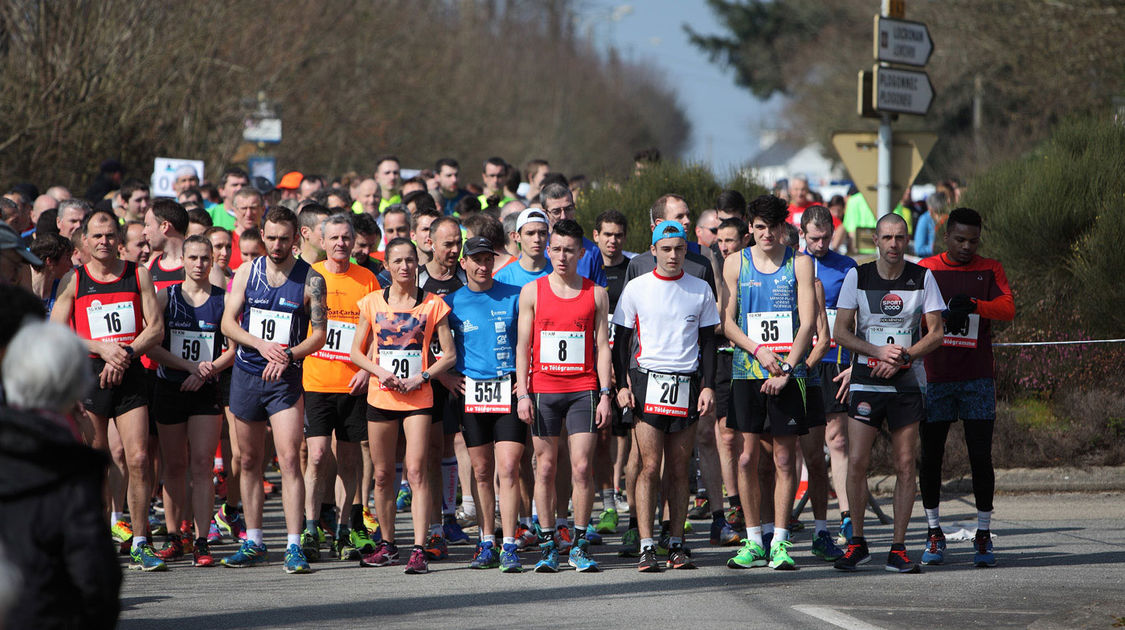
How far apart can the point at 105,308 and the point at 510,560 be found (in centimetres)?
296

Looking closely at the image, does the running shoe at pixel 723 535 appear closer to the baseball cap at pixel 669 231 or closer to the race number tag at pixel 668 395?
the race number tag at pixel 668 395

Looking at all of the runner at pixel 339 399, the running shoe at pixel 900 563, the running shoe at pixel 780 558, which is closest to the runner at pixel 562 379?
the running shoe at pixel 780 558

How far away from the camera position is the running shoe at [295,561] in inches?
354

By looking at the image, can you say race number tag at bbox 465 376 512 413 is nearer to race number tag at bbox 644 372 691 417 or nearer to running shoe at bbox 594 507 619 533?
race number tag at bbox 644 372 691 417

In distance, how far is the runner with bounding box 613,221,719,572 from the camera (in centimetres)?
904

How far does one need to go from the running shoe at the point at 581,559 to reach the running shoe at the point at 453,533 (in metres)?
1.68

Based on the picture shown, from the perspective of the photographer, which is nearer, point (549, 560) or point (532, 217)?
point (549, 560)

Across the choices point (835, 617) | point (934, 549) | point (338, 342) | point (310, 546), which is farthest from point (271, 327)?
point (934, 549)

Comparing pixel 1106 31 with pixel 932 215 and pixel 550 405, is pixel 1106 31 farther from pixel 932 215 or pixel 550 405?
pixel 550 405

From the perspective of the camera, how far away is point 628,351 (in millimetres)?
9289

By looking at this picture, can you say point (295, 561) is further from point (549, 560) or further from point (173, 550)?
point (549, 560)

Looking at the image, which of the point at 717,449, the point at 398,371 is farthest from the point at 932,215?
the point at 398,371

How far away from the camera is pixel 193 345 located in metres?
9.49

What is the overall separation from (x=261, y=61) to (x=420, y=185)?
16.5m
